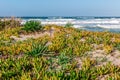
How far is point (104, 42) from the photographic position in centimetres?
1109

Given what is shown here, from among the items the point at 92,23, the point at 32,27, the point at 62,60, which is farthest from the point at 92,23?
the point at 62,60

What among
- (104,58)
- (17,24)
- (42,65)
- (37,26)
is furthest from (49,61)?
(17,24)

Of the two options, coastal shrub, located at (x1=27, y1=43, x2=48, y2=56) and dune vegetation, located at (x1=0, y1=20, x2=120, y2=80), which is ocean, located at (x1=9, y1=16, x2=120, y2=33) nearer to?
dune vegetation, located at (x1=0, y1=20, x2=120, y2=80)

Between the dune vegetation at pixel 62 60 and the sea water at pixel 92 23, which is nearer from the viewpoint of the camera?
the dune vegetation at pixel 62 60

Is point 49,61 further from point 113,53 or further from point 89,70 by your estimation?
point 113,53

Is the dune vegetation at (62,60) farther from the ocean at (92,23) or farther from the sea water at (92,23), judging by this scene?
Answer: the sea water at (92,23)

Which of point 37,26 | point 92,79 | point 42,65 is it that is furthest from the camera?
point 37,26

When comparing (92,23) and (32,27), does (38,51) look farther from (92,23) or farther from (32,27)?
(92,23)

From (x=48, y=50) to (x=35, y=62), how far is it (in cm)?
129

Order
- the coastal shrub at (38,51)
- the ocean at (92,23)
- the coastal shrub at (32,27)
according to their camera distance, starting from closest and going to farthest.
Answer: the coastal shrub at (38,51), the coastal shrub at (32,27), the ocean at (92,23)

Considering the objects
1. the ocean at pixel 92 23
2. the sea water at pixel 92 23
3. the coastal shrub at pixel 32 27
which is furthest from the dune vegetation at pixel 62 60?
the sea water at pixel 92 23

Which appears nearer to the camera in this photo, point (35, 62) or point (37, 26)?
point (35, 62)

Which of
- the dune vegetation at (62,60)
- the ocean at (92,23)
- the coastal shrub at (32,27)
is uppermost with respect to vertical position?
the coastal shrub at (32,27)

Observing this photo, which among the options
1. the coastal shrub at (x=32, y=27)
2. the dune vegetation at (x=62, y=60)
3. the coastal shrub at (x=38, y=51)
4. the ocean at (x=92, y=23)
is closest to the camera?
the dune vegetation at (x=62, y=60)
